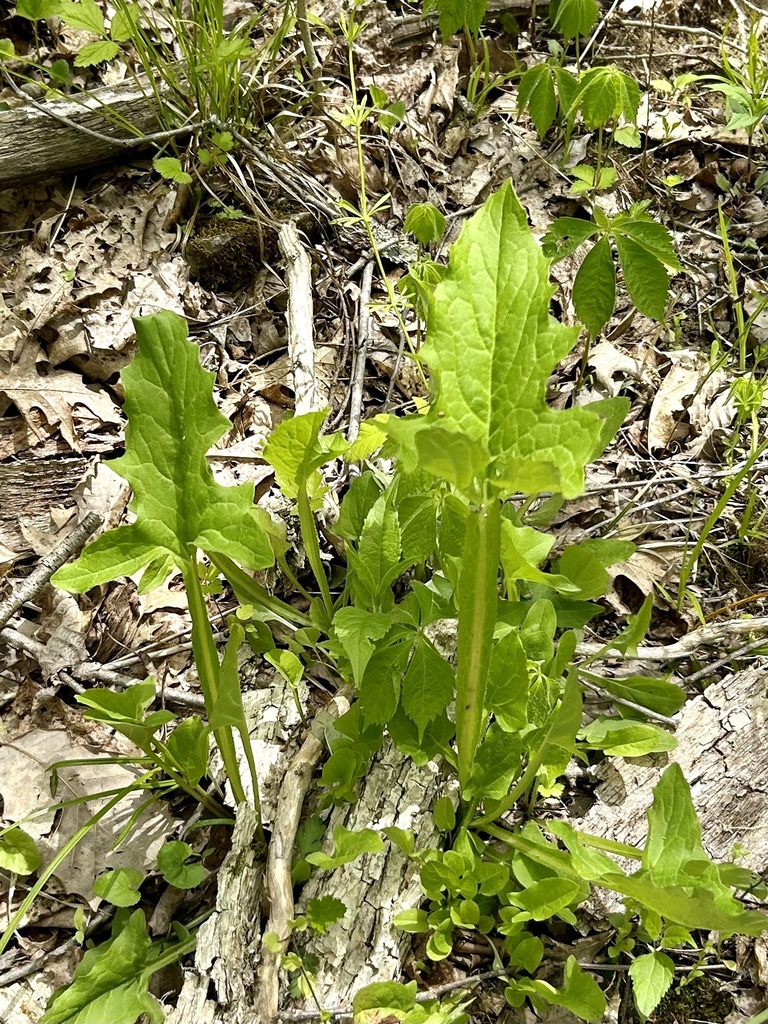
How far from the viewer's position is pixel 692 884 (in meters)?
1.35

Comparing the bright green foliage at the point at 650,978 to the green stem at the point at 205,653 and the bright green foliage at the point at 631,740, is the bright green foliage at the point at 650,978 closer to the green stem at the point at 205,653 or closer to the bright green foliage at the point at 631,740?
the bright green foliage at the point at 631,740

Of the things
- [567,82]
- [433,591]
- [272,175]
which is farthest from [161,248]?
[433,591]

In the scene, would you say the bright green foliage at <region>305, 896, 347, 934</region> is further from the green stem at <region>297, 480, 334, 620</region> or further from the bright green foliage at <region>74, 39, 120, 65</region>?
the bright green foliage at <region>74, 39, 120, 65</region>

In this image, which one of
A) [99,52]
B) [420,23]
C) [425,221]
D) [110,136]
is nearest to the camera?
[425,221]

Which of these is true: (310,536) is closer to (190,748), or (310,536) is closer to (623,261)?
(190,748)

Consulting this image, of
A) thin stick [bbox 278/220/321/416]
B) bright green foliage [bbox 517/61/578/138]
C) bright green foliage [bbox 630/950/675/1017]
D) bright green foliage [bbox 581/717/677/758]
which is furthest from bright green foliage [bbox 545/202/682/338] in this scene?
bright green foliage [bbox 630/950/675/1017]

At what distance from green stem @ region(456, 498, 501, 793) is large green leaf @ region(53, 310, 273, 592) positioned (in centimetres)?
37

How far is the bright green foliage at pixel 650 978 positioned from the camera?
4.58 feet

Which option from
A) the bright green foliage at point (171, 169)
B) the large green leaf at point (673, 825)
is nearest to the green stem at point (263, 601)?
the large green leaf at point (673, 825)

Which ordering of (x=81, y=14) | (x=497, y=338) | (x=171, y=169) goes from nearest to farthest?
(x=497, y=338) < (x=81, y=14) < (x=171, y=169)

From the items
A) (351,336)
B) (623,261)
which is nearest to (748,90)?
(623,261)

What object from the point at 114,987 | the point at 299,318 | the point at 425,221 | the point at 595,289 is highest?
the point at 425,221

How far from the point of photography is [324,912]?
1.49m

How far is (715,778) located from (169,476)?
144 centimetres
